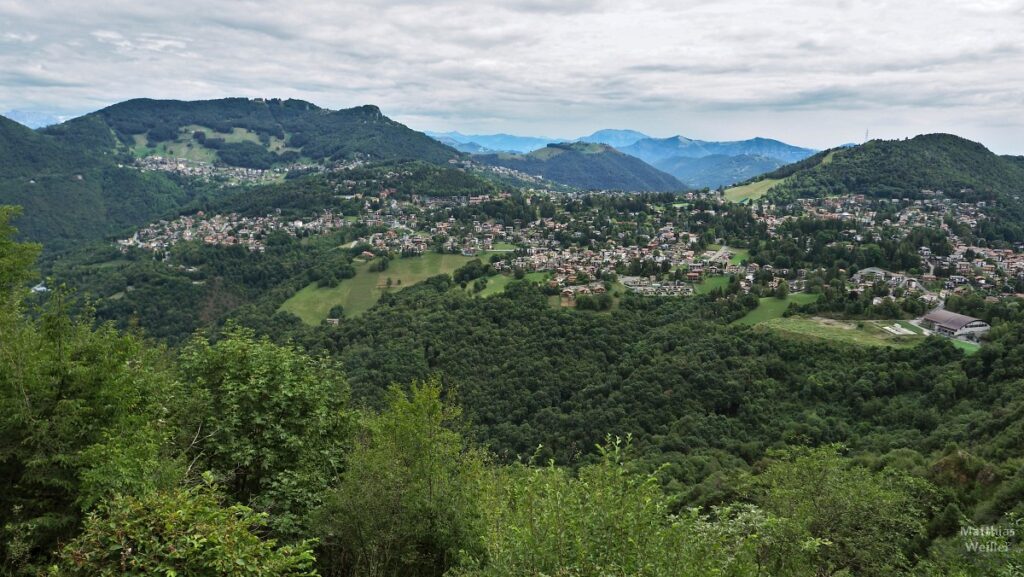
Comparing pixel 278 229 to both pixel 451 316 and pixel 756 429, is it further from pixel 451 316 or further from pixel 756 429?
pixel 756 429

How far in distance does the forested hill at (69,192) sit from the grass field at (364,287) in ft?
362

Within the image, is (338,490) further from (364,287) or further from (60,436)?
(364,287)

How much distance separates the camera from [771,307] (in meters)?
65.4

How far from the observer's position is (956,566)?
10.8 metres

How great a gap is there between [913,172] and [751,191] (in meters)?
37.0

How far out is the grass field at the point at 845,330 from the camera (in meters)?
50.7

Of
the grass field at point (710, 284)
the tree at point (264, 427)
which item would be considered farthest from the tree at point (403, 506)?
the grass field at point (710, 284)

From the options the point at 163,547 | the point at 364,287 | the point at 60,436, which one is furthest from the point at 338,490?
the point at 364,287

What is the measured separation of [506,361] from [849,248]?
62.7 metres

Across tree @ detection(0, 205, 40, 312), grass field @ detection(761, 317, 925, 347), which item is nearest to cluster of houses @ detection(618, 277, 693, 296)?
grass field @ detection(761, 317, 925, 347)

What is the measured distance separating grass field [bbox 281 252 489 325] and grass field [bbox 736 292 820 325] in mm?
49493

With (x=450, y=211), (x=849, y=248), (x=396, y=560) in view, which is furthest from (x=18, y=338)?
(x=450, y=211)

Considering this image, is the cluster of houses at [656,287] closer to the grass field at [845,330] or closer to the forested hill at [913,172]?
the grass field at [845,330]

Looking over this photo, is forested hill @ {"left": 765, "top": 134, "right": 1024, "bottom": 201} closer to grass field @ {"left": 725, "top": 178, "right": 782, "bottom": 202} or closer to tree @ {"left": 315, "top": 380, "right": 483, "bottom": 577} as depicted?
grass field @ {"left": 725, "top": 178, "right": 782, "bottom": 202}
